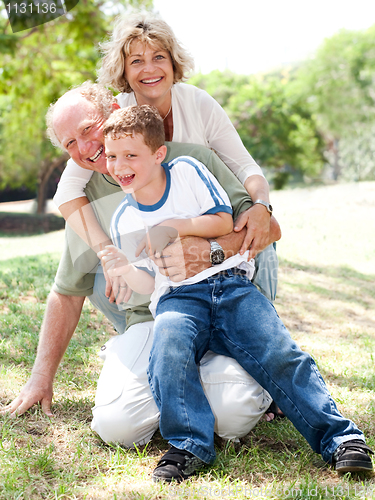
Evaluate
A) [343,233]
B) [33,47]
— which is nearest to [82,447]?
[343,233]

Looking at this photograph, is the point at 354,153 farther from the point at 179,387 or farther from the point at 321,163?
the point at 179,387

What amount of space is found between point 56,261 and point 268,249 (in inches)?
158

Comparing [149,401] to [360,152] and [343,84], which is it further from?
[343,84]

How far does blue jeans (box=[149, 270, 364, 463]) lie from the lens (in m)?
1.99

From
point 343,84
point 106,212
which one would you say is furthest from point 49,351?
point 343,84

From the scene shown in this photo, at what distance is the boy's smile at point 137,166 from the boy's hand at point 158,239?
5.7 inches

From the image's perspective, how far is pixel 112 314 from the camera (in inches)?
115

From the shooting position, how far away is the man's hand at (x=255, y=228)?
246 centimetres

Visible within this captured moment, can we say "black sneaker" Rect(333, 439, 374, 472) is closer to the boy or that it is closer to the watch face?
the boy

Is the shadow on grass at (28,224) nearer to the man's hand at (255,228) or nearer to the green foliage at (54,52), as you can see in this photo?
the green foliage at (54,52)

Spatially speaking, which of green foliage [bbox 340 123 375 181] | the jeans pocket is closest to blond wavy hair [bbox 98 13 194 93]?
the jeans pocket

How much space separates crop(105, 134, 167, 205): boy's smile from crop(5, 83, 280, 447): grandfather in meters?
0.19

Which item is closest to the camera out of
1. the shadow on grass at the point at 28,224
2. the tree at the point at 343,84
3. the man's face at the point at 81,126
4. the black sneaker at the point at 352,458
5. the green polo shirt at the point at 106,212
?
the black sneaker at the point at 352,458

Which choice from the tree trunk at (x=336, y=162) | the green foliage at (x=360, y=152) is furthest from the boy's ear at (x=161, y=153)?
the tree trunk at (x=336, y=162)
